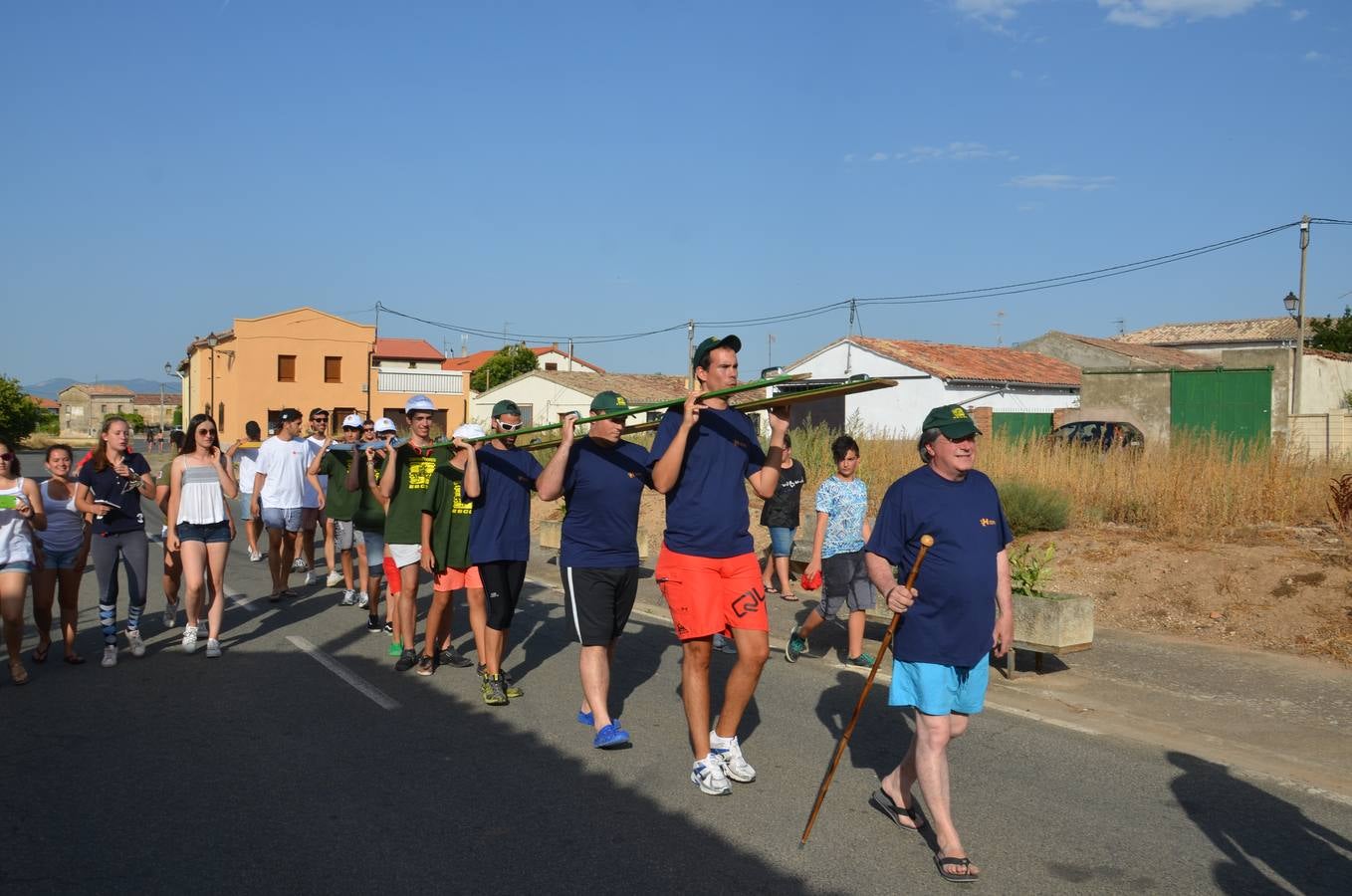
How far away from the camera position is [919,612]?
15.7 ft

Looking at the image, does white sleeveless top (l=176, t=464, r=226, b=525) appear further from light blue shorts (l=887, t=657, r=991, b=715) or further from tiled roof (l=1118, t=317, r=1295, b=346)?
tiled roof (l=1118, t=317, r=1295, b=346)

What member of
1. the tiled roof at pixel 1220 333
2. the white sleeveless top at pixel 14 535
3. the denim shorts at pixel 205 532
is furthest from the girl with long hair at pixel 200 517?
the tiled roof at pixel 1220 333

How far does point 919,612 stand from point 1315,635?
6.56 meters

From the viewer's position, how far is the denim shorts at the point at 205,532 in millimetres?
8891

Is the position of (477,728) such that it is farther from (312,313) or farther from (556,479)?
(312,313)

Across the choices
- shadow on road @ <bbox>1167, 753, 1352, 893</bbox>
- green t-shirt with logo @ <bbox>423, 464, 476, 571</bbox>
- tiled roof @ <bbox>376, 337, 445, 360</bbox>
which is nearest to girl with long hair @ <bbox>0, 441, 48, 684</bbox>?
green t-shirt with logo @ <bbox>423, 464, 476, 571</bbox>

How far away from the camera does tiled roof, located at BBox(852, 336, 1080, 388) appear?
4116cm

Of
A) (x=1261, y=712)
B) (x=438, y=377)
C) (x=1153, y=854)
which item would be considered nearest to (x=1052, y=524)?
(x=1261, y=712)

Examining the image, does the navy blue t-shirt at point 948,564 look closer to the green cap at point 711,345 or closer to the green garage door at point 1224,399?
the green cap at point 711,345

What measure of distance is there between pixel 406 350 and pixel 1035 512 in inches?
3872

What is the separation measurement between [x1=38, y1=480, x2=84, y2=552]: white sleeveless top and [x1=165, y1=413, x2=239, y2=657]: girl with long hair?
679mm

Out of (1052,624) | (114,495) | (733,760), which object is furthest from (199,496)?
(1052,624)

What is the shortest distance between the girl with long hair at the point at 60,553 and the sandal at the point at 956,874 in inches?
271

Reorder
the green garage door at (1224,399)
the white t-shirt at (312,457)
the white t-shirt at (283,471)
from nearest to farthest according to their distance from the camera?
the white t-shirt at (283,471), the white t-shirt at (312,457), the green garage door at (1224,399)
